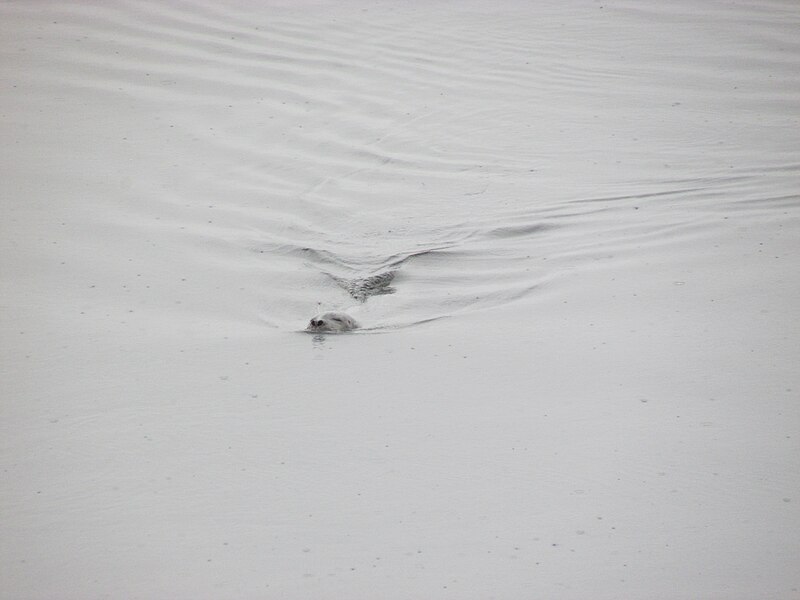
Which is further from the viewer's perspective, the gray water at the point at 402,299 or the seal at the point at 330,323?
the seal at the point at 330,323

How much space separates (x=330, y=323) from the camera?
4246 millimetres

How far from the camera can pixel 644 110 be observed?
6418 millimetres

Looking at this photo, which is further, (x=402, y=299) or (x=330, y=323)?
(x=402, y=299)

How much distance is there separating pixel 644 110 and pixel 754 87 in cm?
82

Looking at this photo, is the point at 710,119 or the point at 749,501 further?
the point at 710,119

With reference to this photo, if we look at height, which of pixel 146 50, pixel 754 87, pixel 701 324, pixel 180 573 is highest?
pixel 146 50

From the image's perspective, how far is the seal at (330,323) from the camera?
424 cm

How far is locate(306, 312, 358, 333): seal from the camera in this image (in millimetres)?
4242

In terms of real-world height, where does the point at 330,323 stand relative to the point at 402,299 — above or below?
below

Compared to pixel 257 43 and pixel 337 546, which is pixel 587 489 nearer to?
pixel 337 546

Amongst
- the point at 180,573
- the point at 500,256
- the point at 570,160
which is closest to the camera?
the point at 180,573

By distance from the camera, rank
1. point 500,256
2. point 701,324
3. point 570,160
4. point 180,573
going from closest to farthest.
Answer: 1. point 180,573
2. point 701,324
3. point 500,256
4. point 570,160

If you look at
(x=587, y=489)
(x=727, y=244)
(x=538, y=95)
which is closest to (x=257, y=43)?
(x=538, y=95)

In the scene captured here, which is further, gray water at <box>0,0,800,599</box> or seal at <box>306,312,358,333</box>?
seal at <box>306,312,358,333</box>
